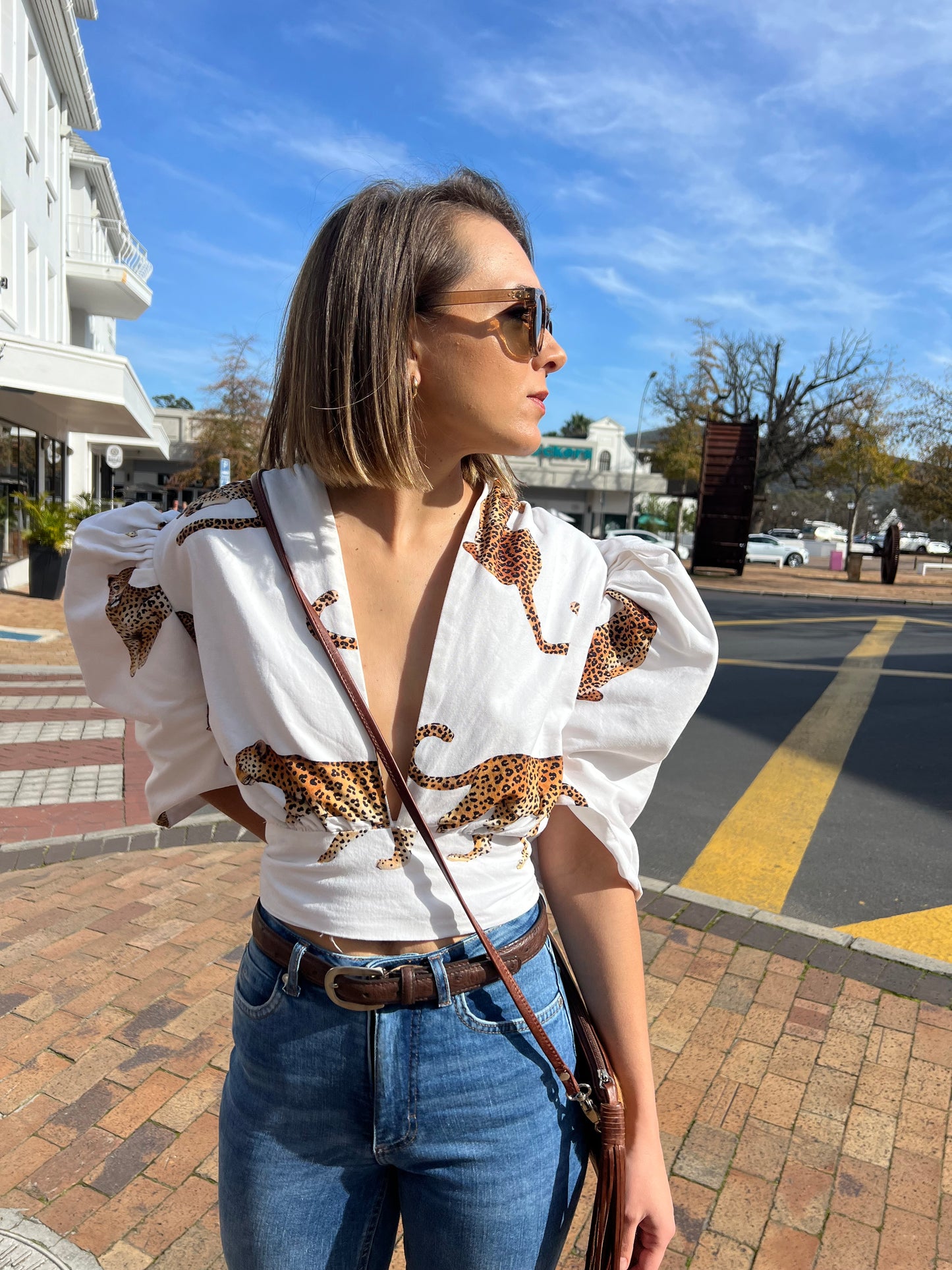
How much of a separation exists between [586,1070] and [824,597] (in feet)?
77.7

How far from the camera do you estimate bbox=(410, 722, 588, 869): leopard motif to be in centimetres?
112

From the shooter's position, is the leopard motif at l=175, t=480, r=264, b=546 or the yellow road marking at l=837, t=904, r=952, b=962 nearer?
the leopard motif at l=175, t=480, r=264, b=546

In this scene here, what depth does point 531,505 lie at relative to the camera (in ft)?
4.54

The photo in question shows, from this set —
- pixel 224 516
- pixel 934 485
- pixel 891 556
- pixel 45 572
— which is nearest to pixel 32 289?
pixel 45 572

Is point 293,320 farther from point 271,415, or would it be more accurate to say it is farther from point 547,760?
point 547,760

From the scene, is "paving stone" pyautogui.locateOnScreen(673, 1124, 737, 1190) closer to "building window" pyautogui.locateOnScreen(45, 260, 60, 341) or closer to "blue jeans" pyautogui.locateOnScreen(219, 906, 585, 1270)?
"blue jeans" pyautogui.locateOnScreen(219, 906, 585, 1270)

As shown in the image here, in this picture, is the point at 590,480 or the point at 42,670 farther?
the point at 590,480

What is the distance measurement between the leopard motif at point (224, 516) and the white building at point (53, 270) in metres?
15.2

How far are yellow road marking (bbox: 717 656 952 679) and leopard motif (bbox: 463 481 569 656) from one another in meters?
9.93

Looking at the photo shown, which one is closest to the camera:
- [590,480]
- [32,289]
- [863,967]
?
[863,967]

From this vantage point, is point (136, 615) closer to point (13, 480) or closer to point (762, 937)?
point (762, 937)

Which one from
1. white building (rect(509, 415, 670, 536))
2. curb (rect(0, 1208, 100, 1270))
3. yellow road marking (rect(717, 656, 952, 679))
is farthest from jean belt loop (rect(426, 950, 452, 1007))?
white building (rect(509, 415, 670, 536))

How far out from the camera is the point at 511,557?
1231 mm

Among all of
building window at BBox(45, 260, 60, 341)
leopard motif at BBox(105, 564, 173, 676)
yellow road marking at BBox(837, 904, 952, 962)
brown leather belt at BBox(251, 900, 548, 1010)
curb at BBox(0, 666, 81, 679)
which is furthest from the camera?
building window at BBox(45, 260, 60, 341)
